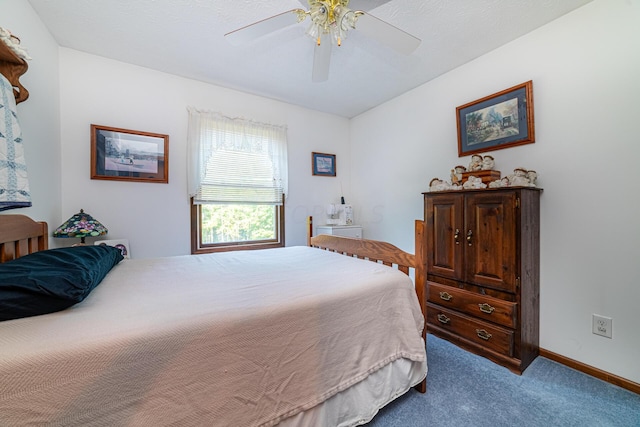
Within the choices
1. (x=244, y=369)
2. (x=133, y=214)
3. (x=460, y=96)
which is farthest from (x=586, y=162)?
(x=133, y=214)

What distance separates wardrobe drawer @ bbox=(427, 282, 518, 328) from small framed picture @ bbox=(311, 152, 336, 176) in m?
2.05

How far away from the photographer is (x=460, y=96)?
8.04 feet

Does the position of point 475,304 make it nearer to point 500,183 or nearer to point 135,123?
point 500,183

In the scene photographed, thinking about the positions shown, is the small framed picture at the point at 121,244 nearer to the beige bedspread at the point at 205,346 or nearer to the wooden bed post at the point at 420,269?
the beige bedspread at the point at 205,346

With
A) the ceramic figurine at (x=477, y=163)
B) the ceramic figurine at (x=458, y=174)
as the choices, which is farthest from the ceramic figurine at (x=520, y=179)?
the ceramic figurine at (x=458, y=174)

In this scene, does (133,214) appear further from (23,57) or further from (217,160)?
(23,57)

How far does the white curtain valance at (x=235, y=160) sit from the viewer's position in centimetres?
268

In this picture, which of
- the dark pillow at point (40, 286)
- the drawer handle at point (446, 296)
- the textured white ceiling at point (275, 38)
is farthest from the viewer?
the drawer handle at point (446, 296)

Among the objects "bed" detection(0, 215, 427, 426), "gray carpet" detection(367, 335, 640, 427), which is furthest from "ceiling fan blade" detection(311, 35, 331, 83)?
"gray carpet" detection(367, 335, 640, 427)

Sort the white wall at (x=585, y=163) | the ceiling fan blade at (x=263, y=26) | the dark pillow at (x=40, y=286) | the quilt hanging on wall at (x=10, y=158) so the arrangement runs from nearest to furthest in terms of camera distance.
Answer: the dark pillow at (x=40, y=286), the quilt hanging on wall at (x=10, y=158), the ceiling fan blade at (x=263, y=26), the white wall at (x=585, y=163)

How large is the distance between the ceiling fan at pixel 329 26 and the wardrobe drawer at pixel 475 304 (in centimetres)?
191

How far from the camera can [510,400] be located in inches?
57.3

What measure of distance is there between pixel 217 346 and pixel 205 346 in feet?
0.13

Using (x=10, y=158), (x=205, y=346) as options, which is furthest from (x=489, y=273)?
(x=10, y=158)
